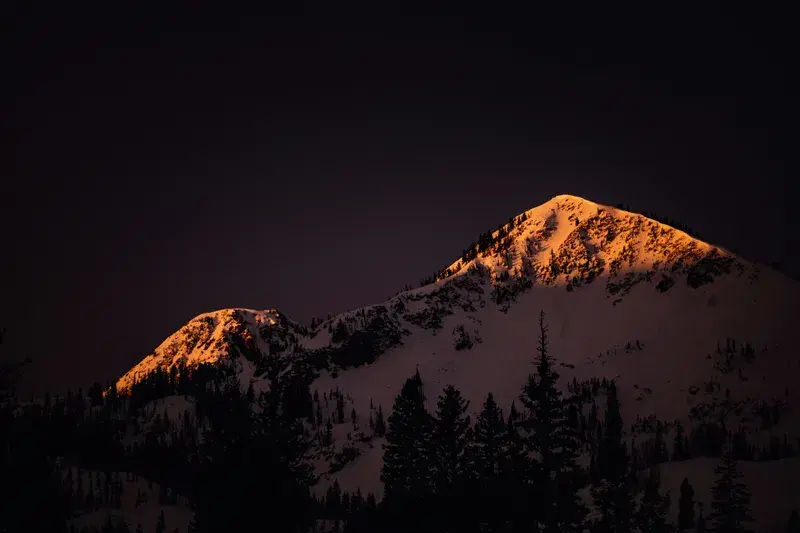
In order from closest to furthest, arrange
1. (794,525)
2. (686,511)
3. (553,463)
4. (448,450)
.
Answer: (553,463) < (448,450) < (794,525) < (686,511)

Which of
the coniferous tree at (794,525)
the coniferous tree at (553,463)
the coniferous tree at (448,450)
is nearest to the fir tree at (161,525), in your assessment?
the coniferous tree at (448,450)

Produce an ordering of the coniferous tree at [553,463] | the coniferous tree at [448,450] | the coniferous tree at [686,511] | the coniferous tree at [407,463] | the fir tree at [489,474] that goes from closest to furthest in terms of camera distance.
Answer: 1. the coniferous tree at [553,463]
2. the fir tree at [489,474]
3. the coniferous tree at [407,463]
4. the coniferous tree at [448,450]
5. the coniferous tree at [686,511]

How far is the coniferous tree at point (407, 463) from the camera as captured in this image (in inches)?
3233

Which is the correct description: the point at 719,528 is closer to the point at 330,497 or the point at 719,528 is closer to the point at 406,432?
the point at 406,432

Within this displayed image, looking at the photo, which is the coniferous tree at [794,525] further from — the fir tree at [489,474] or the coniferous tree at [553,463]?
the coniferous tree at [553,463]

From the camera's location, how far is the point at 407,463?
8544cm

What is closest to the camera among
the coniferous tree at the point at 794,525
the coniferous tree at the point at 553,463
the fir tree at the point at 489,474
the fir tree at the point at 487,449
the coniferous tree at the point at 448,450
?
the coniferous tree at the point at 553,463

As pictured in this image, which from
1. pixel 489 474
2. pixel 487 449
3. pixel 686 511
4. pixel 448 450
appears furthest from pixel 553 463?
pixel 686 511

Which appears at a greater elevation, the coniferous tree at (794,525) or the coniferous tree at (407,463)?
the coniferous tree at (407,463)

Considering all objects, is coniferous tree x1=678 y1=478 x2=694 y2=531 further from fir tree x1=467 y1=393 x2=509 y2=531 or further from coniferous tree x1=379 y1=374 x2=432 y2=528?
coniferous tree x1=379 y1=374 x2=432 y2=528

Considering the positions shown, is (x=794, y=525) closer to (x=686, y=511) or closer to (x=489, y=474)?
(x=686, y=511)

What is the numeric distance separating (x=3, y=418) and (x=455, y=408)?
4598 centimetres

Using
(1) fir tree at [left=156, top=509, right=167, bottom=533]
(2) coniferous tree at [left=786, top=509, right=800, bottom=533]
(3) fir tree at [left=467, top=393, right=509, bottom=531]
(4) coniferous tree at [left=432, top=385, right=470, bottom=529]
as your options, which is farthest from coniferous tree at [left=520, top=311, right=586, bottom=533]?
(1) fir tree at [left=156, top=509, right=167, bottom=533]

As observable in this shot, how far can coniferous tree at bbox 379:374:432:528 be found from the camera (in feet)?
269
